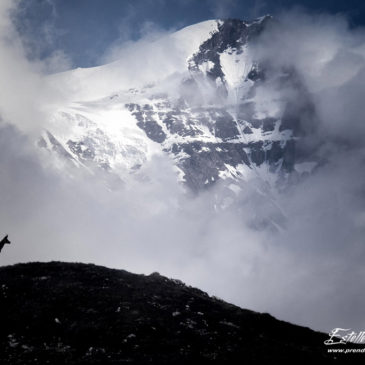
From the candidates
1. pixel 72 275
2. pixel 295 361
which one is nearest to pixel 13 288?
pixel 72 275

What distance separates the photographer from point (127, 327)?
38406 mm

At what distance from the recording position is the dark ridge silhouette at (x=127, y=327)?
34031 mm

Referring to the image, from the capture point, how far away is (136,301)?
147 feet

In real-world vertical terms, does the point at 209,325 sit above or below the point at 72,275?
below

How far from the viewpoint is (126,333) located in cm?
3741

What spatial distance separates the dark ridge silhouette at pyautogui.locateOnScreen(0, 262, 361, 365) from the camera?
3403cm

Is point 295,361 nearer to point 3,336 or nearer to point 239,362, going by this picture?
point 239,362

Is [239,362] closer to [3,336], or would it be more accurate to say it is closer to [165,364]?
[165,364]

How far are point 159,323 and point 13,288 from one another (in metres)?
16.8

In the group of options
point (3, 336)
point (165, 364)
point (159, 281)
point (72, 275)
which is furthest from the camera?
point (159, 281)

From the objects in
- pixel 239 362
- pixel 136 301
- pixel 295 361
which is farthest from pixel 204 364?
pixel 136 301

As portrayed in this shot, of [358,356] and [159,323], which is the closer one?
[358,356]

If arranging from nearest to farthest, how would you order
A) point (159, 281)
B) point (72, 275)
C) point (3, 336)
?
point (3, 336), point (72, 275), point (159, 281)

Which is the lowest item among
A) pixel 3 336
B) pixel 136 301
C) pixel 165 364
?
pixel 165 364
